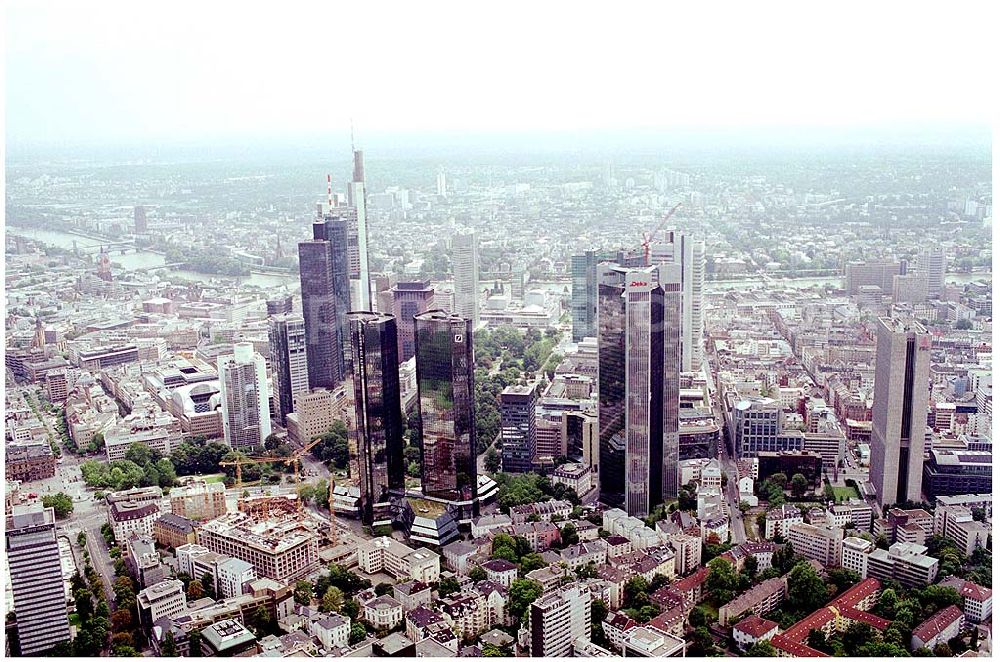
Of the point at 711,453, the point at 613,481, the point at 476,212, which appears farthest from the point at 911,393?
the point at 476,212

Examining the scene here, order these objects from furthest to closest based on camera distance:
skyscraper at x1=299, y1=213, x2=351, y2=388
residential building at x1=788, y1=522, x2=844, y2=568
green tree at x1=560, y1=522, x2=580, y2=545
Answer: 1. skyscraper at x1=299, y1=213, x2=351, y2=388
2. green tree at x1=560, y1=522, x2=580, y2=545
3. residential building at x1=788, y1=522, x2=844, y2=568

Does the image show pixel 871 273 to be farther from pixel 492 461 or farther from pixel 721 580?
pixel 721 580

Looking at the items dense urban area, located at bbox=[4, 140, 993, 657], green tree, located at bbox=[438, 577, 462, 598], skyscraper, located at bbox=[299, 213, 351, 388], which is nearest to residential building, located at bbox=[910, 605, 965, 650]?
dense urban area, located at bbox=[4, 140, 993, 657]

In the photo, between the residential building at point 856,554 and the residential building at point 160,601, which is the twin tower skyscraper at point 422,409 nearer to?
the residential building at point 160,601

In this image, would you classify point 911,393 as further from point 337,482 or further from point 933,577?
point 337,482

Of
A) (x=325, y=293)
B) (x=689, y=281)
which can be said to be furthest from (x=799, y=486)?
(x=325, y=293)

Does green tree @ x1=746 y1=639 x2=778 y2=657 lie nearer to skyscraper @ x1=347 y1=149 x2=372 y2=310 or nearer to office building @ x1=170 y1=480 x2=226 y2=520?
office building @ x1=170 y1=480 x2=226 y2=520
